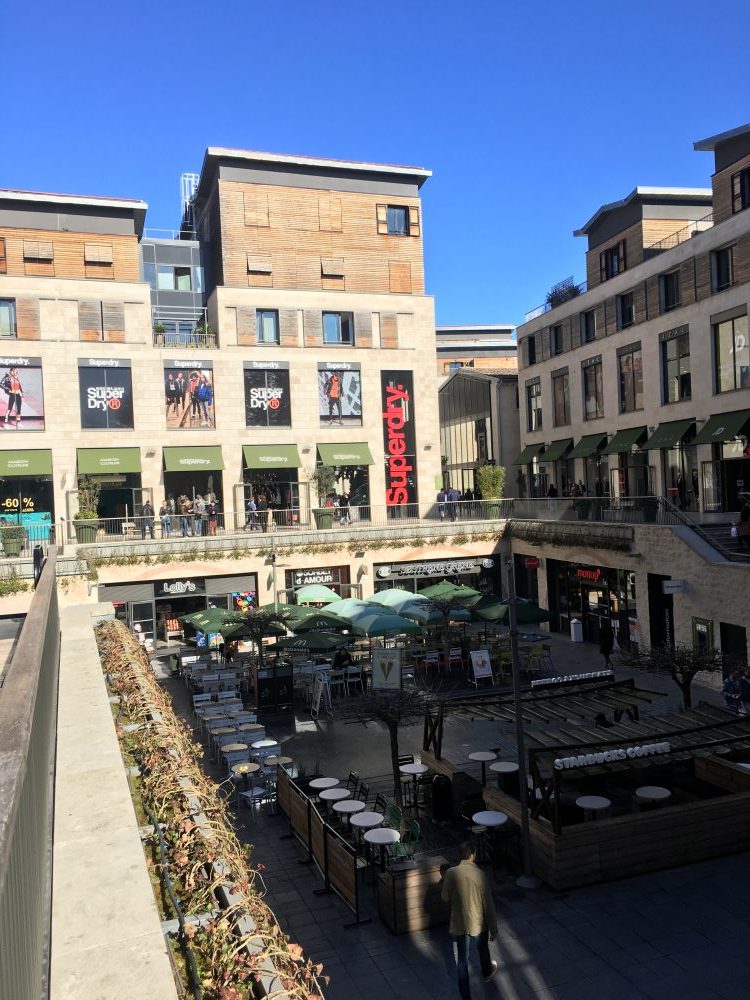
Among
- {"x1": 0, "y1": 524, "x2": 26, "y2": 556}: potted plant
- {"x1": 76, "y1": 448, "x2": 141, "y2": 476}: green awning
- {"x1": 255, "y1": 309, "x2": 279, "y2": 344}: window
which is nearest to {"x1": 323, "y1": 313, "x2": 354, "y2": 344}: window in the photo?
{"x1": 255, "y1": 309, "x2": 279, "y2": 344}: window

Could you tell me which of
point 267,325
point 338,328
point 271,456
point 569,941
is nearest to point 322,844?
point 569,941

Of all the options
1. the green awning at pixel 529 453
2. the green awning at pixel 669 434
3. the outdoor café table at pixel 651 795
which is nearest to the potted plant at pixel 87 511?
the green awning at pixel 529 453

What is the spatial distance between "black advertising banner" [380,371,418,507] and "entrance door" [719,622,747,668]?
2057 centimetres

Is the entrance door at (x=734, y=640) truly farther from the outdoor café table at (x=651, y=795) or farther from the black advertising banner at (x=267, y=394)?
the black advertising banner at (x=267, y=394)

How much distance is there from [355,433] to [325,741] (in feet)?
74.8

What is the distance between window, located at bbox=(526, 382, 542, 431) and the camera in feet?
145

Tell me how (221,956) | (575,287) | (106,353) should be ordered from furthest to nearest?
(575,287)
(106,353)
(221,956)

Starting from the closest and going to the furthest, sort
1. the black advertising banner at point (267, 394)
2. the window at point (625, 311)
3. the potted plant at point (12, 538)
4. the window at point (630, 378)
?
the potted plant at point (12, 538) < the window at point (630, 378) < the window at point (625, 311) < the black advertising banner at point (267, 394)

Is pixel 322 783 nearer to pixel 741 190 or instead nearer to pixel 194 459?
pixel 194 459

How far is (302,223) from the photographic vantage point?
41469mm

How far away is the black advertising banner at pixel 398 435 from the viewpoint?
41812mm

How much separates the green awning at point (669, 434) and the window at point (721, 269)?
4975 millimetres

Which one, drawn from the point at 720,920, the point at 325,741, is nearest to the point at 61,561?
the point at 325,741

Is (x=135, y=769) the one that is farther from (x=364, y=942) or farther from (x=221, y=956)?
(x=364, y=942)
